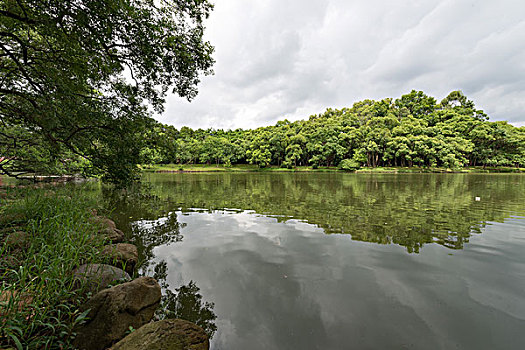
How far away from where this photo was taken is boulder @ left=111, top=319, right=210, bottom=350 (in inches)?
91.7

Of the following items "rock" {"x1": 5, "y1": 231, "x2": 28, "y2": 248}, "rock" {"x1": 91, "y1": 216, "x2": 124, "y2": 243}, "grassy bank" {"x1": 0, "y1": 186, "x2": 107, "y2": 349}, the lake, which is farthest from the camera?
"rock" {"x1": 91, "y1": 216, "x2": 124, "y2": 243}

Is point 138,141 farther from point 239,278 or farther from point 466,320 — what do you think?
point 466,320

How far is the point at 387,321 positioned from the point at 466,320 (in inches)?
47.0

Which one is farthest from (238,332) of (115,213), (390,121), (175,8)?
(390,121)

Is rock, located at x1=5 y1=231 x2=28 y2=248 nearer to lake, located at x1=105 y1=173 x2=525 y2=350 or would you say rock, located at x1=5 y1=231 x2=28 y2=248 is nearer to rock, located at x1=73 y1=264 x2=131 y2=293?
rock, located at x1=73 y1=264 x2=131 y2=293

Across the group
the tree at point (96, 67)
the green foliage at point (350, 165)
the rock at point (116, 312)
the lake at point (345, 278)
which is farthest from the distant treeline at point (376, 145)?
the rock at point (116, 312)

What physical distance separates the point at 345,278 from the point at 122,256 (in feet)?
15.8

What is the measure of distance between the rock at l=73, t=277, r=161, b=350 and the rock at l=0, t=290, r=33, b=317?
62 centimetres

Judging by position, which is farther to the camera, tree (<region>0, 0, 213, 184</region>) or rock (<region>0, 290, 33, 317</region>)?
tree (<region>0, 0, 213, 184</region>)

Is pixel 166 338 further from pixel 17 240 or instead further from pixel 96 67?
pixel 96 67

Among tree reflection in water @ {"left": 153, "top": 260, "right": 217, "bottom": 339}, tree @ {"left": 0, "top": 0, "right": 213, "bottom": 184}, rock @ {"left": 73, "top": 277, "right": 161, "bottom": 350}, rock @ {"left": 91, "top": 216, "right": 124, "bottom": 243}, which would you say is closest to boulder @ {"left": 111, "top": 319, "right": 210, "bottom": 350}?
rock @ {"left": 73, "top": 277, "right": 161, "bottom": 350}

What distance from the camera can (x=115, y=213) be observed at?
10445 millimetres

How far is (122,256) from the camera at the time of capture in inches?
183

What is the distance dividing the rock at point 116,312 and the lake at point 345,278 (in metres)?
0.55
